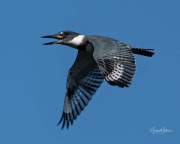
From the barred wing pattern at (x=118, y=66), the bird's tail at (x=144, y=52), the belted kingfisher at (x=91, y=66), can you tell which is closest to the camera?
the barred wing pattern at (x=118, y=66)

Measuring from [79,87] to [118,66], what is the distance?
14.2 feet

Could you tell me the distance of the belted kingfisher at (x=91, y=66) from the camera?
15523 millimetres

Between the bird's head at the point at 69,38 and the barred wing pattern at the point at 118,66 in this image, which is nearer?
the barred wing pattern at the point at 118,66

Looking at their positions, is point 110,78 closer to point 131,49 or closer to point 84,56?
point 131,49

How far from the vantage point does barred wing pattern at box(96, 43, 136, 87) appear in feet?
49.8

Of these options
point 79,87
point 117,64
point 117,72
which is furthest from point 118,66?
point 79,87

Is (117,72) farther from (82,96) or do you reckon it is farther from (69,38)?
(82,96)

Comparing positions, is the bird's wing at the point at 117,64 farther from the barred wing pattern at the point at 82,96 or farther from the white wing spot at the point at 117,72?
the barred wing pattern at the point at 82,96

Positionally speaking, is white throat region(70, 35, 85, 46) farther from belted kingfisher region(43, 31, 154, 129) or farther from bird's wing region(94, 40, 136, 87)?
bird's wing region(94, 40, 136, 87)

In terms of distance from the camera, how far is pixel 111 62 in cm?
1577

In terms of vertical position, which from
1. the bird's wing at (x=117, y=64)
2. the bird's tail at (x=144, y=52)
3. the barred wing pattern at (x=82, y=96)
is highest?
the bird's wing at (x=117, y=64)

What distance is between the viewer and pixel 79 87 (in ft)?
65.3

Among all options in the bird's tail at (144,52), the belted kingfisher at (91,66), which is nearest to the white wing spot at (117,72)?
the belted kingfisher at (91,66)

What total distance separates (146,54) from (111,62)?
→ 255 cm
